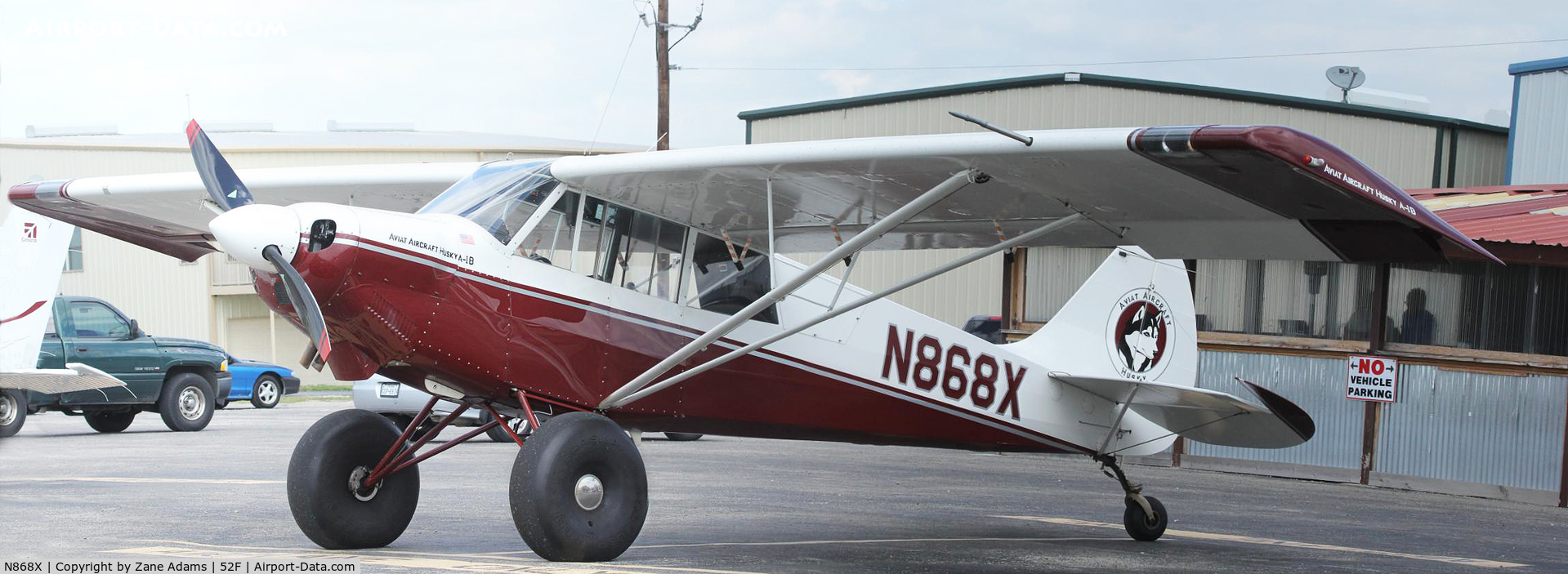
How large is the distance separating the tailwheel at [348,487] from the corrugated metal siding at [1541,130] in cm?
1981

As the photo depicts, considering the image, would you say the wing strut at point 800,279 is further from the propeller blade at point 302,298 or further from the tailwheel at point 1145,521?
the tailwheel at point 1145,521

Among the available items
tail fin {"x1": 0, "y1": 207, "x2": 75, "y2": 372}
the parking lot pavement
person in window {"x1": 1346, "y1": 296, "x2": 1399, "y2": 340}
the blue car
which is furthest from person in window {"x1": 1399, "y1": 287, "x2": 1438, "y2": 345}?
the blue car

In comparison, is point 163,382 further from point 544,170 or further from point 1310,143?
point 1310,143

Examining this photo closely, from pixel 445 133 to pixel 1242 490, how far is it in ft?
128

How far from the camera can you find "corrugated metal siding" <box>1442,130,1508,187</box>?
22844 millimetres

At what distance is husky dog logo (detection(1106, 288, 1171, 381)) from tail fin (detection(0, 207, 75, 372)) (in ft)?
40.8

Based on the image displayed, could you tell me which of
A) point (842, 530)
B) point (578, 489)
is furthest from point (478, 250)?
point (842, 530)

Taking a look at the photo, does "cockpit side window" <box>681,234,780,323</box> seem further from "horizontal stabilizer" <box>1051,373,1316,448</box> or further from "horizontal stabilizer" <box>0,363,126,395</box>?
"horizontal stabilizer" <box>0,363,126,395</box>

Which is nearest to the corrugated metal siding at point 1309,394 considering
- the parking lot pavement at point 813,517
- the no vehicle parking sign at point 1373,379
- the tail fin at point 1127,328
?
the no vehicle parking sign at point 1373,379

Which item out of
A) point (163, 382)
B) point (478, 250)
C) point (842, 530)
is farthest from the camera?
point (163, 382)

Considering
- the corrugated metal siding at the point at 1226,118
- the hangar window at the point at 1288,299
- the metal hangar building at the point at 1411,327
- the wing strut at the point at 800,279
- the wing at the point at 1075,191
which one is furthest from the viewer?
the corrugated metal siding at the point at 1226,118

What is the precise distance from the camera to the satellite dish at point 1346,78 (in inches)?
1030

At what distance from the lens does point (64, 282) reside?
3266 cm

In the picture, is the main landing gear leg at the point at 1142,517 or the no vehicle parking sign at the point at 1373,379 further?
the no vehicle parking sign at the point at 1373,379
